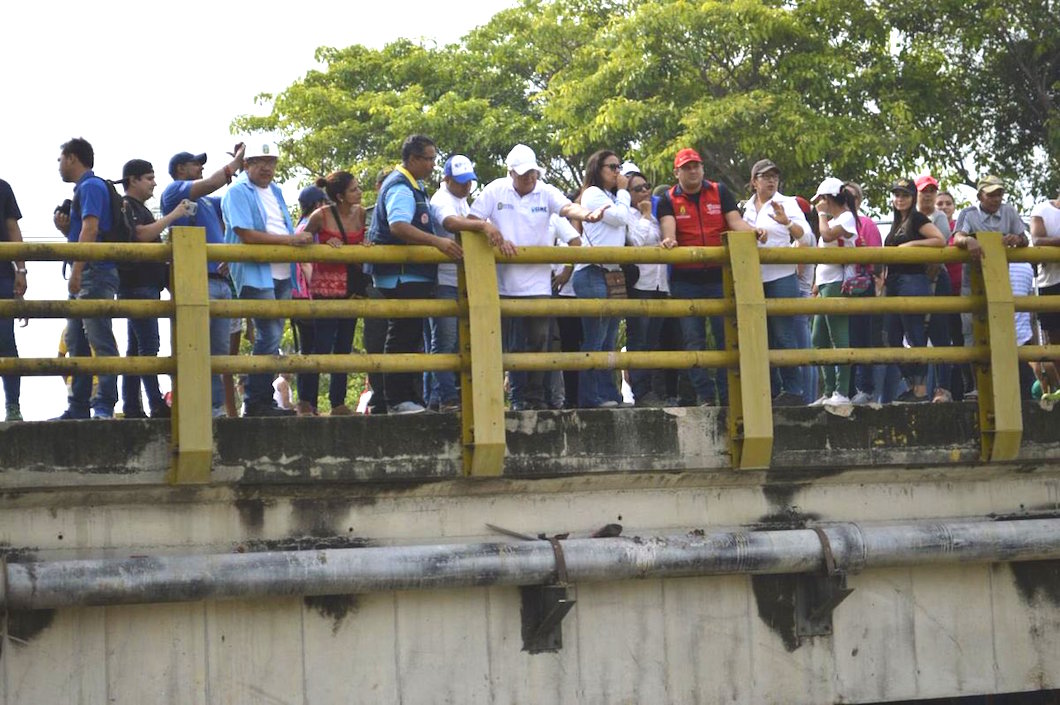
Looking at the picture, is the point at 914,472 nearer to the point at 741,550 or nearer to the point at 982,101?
the point at 741,550

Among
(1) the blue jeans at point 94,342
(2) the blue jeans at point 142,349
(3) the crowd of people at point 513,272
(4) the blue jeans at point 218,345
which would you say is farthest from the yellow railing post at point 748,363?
(1) the blue jeans at point 94,342

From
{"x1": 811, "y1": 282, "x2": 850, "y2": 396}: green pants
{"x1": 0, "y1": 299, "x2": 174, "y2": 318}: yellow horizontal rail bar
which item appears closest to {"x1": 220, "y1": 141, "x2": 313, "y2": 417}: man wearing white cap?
{"x1": 0, "y1": 299, "x2": 174, "y2": 318}: yellow horizontal rail bar

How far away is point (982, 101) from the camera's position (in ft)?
80.5

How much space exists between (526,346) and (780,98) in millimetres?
13190

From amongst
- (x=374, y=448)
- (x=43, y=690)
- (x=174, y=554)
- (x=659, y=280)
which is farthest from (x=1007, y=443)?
(x=43, y=690)

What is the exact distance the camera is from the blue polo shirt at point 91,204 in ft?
30.2

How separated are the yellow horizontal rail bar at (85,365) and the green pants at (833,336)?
4.50m

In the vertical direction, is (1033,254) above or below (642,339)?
above

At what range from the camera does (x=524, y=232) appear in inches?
390

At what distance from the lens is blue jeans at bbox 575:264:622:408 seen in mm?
10055

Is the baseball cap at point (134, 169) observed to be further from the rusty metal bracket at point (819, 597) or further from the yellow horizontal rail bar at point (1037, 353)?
the yellow horizontal rail bar at point (1037, 353)

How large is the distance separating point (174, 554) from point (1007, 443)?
4662mm

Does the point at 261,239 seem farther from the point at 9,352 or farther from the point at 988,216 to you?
the point at 988,216

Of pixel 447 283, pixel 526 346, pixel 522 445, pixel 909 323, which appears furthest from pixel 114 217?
pixel 909 323
